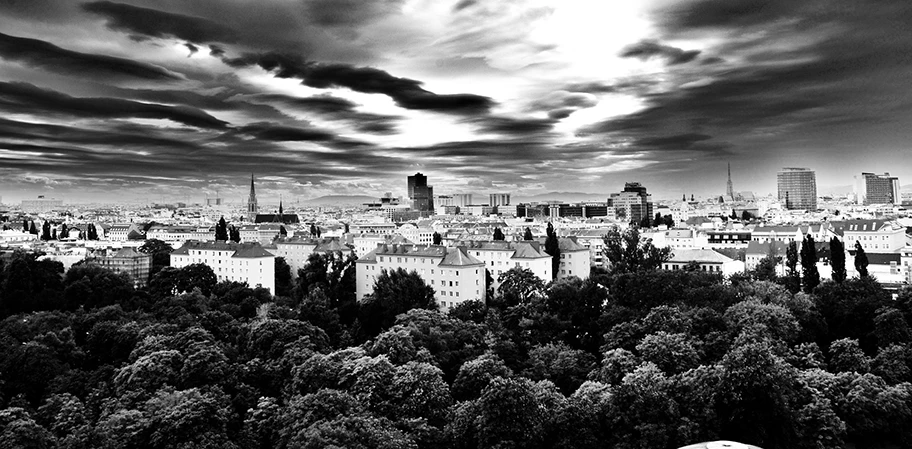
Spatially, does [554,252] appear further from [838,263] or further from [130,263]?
[130,263]

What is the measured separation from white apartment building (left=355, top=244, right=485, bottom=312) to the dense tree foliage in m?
6.40

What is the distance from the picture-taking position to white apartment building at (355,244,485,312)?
5481 cm

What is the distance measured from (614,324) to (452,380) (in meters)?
11.2

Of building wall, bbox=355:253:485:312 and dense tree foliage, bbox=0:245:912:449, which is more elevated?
building wall, bbox=355:253:485:312

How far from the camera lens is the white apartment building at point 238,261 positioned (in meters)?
64.8

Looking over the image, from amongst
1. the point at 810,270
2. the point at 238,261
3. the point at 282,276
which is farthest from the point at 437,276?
the point at 810,270

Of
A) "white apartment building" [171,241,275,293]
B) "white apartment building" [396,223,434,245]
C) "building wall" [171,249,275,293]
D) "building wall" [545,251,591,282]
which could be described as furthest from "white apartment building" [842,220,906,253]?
"white apartment building" [171,241,275,293]

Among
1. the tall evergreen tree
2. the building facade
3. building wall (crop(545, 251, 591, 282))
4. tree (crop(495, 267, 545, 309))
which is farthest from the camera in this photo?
the building facade

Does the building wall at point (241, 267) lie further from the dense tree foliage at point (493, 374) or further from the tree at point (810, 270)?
the tree at point (810, 270)

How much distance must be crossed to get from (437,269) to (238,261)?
21.2m

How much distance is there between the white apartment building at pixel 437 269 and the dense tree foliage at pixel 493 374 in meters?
6.40

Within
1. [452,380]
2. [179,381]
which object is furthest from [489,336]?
[179,381]

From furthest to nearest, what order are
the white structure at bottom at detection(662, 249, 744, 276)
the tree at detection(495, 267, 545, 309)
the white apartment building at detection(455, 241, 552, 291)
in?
the white structure at bottom at detection(662, 249, 744, 276) < the white apartment building at detection(455, 241, 552, 291) < the tree at detection(495, 267, 545, 309)

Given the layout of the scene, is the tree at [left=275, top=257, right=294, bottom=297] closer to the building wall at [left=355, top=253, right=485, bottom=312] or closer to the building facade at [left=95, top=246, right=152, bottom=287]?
the building wall at [left=355, top=253, right=485, bottom=312]
